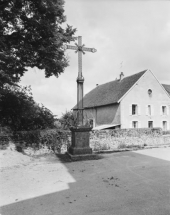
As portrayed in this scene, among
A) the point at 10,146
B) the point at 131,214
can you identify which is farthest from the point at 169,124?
the point at 131,214

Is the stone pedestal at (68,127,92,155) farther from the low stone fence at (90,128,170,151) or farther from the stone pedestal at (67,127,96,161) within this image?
the low stone fence at (90,128,170,151)

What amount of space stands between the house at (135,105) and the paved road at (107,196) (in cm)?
1597

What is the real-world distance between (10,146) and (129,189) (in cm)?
615

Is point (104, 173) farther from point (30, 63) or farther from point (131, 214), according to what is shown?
point (30, 63)

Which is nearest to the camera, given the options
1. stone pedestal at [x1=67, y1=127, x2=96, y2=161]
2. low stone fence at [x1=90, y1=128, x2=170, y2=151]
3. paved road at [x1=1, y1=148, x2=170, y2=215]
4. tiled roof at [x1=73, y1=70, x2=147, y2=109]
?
paved road at [x1=1, y1=148, x2=170, y2=215]

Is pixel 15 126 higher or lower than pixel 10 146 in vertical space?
higher

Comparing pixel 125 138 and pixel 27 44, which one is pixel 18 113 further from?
pixel 125 138

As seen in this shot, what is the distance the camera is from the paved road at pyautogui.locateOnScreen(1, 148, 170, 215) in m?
3.37

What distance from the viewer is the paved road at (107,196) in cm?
337

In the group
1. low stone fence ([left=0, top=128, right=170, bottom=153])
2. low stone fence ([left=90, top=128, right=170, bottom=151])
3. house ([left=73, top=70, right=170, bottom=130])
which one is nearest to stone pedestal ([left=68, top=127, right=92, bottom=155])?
low stone fence ([left=0, top=128, right=170, bottom=153])

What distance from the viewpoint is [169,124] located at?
81.6ft

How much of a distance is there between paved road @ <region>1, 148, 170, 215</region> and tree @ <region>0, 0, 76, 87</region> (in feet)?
19.1

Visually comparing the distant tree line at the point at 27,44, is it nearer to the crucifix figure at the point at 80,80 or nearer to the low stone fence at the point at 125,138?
the crucifix figure at the point at 80,80

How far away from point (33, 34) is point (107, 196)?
26.4 feet
